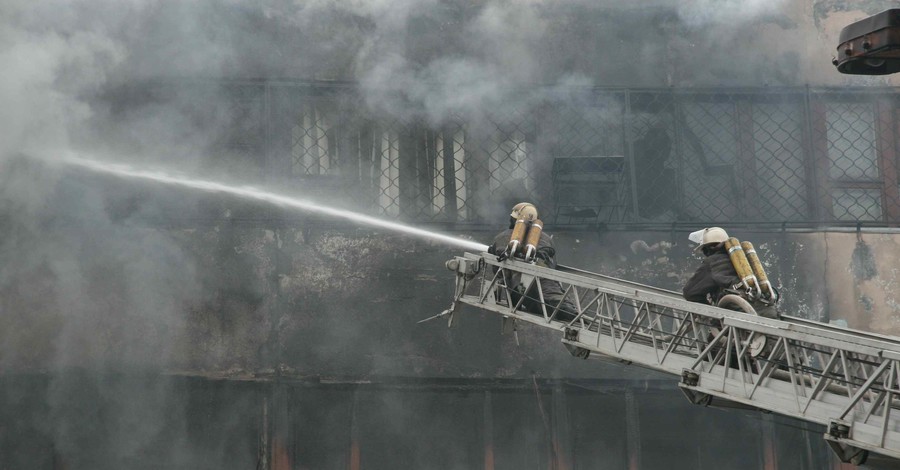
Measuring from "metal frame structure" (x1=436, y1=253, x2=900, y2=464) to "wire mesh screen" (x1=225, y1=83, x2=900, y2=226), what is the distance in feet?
8.27

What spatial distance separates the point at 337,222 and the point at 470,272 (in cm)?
268

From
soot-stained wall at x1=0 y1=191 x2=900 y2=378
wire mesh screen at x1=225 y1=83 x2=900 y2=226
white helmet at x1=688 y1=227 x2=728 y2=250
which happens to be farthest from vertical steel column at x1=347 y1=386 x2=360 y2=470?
white helmet at x1=688 y1=227 x2=728 y2=250

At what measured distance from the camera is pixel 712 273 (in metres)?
7.85

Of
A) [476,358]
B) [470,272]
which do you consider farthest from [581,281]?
[476,358]

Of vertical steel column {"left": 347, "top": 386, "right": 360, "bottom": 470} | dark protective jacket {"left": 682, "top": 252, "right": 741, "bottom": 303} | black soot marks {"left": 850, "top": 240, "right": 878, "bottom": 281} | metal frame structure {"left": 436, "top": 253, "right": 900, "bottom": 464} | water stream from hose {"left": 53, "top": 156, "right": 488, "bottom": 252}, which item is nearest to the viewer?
metal frame structure {"left": 436, "top": 253, "right": 900, "bottom": 464}

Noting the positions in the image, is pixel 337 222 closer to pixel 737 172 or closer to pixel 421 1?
pixel 421 1

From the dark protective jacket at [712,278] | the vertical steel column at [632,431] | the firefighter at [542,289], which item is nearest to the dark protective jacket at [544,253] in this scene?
the firefighter at [542,289]

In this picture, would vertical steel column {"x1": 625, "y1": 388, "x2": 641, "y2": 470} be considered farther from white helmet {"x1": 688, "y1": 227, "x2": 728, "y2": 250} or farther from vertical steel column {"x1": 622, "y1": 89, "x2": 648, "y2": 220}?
white helmet {"x1": 688, "y1": 227, "x2": 728, "y2": 250}

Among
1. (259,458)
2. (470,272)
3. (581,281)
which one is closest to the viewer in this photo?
(581,281)

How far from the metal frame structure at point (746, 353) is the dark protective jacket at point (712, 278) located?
312mm

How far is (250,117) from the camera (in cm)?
1116

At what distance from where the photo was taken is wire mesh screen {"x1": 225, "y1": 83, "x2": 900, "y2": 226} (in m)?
11.2

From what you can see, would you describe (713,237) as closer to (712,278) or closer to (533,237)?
(712,278)

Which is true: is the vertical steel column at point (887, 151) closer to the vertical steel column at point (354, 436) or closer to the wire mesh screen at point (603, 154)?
the wire mesh screen at point (603, 154)
